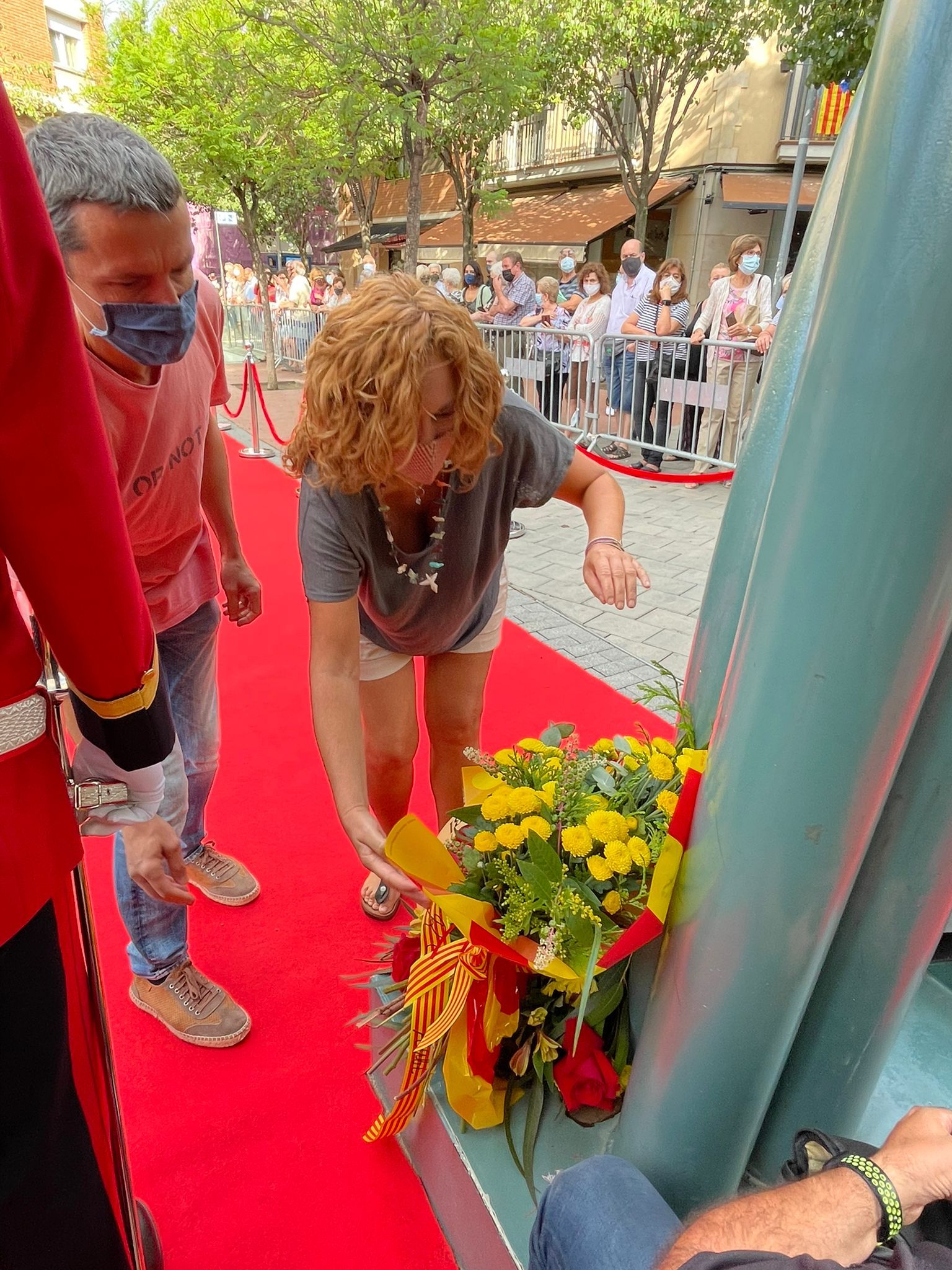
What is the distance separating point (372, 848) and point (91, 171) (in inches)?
46.6

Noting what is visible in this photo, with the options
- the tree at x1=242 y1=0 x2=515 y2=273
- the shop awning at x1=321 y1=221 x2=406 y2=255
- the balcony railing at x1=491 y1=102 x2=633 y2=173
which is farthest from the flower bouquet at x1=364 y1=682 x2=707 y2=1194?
the shop awning at x1=321 y1=221 x2=406 y2=255

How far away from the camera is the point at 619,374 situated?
7.43m

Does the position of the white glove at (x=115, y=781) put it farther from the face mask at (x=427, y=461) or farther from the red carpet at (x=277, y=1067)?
the red carpet at (x=277, y=1067)

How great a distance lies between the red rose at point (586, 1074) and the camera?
144 centimetres

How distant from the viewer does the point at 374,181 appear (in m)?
16.2

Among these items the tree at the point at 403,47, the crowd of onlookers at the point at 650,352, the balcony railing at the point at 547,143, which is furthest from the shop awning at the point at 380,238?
the crowd of onlookers at the point at 650,352

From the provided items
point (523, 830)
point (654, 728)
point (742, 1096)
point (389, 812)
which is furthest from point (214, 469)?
point (654, 728)

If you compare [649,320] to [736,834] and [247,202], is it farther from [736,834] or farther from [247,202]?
[247,202]

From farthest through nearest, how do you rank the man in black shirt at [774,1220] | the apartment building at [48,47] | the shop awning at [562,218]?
the apartment building at [48,47] < the shop awning at [562,218] < the man in black shirt at [774,1220]

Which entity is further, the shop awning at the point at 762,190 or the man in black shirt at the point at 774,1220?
the shop awning at the point at 762,190

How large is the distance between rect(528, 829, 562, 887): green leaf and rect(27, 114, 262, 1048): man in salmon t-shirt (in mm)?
639

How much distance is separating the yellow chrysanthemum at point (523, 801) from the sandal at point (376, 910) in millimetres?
1169

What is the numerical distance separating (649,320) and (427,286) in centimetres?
649

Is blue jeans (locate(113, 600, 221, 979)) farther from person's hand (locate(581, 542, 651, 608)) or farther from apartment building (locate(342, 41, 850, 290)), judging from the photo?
apartment building (locate(342, 41, 850, 290))
